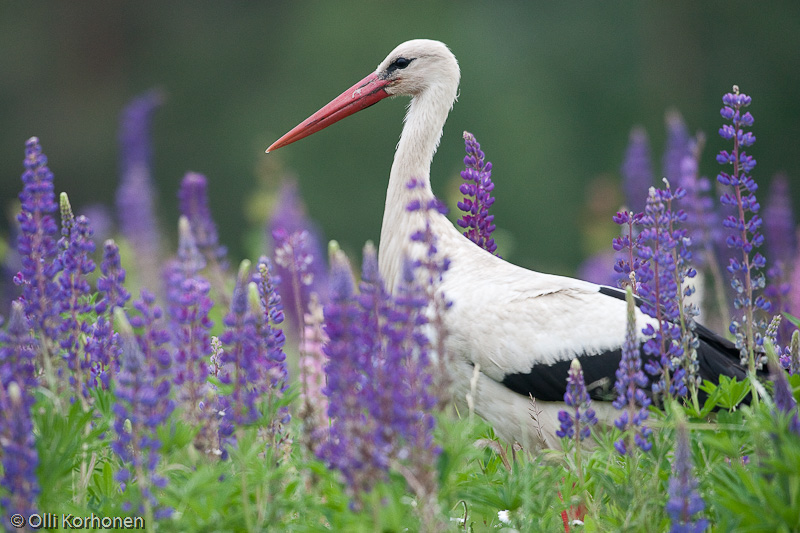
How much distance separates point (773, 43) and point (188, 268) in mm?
15100

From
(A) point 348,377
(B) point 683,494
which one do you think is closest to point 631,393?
(B) point 683,494

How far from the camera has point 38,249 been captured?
8.29ft

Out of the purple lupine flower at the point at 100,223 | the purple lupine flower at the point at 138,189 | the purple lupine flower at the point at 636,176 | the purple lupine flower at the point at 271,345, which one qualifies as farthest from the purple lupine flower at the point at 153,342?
the purple lupine flower at the point at 100,223

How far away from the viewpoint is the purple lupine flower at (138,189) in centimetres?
632

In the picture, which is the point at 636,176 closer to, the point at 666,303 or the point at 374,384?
the point at 666,303

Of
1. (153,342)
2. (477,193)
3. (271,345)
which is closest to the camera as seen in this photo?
(153,342)

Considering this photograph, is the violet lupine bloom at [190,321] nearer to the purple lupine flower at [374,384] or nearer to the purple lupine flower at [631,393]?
the purple lupine flower at [374,384]

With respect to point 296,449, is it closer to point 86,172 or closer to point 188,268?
point 188,268

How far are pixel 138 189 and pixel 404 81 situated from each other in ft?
9.67

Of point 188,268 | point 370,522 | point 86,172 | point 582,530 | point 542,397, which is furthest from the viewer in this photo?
point 86,172

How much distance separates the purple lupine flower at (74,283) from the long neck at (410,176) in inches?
53.4

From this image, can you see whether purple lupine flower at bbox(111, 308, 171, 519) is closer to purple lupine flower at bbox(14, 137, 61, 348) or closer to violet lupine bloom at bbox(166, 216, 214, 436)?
violet lupine bloom at bbox(166, 216, 214, 436)

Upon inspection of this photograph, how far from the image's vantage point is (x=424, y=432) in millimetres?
1968

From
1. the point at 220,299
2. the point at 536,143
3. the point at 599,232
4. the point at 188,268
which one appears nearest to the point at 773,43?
the point at 536,143
